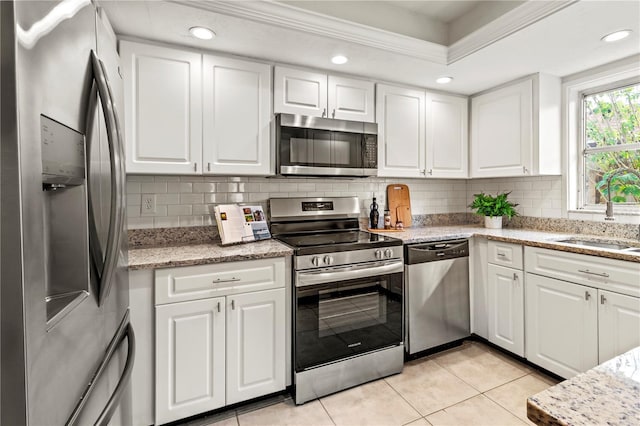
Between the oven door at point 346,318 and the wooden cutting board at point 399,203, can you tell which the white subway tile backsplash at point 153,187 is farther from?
the wooden cutting board at point 399,203

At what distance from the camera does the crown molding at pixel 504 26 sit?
173 centimetres

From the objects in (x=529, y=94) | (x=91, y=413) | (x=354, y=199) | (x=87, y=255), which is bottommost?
(x=91, y=413)

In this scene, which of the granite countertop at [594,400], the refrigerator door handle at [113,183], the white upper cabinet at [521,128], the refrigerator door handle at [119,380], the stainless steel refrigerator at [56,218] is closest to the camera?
the granite countertop at [594,400]

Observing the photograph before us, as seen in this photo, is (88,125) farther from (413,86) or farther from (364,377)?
(413,86)

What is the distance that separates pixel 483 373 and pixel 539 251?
93 cm

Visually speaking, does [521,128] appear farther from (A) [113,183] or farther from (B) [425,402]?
(A) [113,183]

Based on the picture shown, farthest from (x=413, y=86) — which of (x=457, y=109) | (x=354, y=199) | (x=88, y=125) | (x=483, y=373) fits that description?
(x=88, y=125)

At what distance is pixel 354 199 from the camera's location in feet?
9.26

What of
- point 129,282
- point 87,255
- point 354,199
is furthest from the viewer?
point 354,199

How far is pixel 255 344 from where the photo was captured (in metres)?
1.86

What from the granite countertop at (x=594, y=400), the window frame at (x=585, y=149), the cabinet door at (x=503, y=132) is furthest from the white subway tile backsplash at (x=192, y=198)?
the window frame at (x=585, y=149)

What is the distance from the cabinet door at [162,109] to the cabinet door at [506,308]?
2342mm

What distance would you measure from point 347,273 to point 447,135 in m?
1.79

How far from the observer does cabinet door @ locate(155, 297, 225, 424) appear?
1.68m
